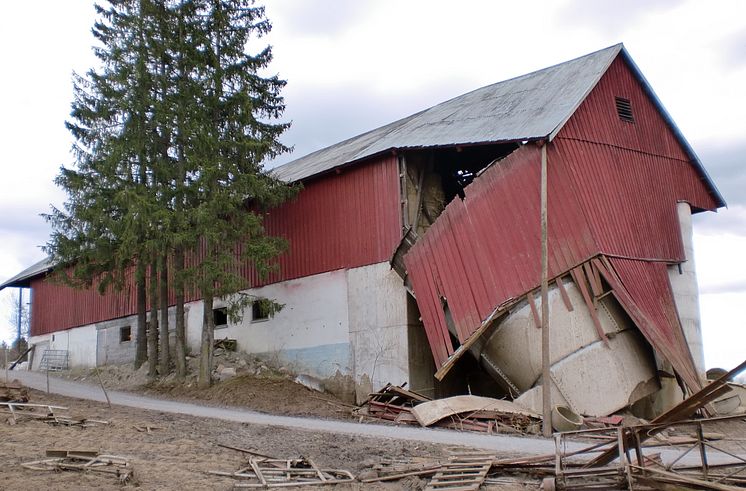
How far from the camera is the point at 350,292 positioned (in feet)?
71.1

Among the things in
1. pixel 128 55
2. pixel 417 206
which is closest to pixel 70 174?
pixel 128 55

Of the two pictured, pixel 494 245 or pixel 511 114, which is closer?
pixel 494 245

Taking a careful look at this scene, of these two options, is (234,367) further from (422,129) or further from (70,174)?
(422,129)

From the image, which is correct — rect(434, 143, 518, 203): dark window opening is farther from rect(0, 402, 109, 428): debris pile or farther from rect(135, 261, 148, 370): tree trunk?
rect(0, 402, 109, 428): debris pile

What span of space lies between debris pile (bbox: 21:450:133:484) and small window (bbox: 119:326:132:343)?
2146 centimetres

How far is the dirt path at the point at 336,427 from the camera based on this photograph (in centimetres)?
1320

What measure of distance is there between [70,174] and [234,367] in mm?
8205

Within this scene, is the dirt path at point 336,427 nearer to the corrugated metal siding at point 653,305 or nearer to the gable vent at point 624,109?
the corrugated metal siding at point 653,305

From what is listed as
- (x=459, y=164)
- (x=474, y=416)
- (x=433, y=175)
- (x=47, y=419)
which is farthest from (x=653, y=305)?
(x=47, y=419)

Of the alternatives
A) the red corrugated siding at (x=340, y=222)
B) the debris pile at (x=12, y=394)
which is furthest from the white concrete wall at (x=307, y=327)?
the debris pile at (x=12, y=394)

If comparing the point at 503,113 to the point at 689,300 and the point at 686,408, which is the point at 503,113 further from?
the point at 686,408

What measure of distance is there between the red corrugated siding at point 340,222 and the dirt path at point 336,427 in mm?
5541

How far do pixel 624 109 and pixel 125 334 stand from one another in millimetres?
22486

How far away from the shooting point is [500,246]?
18.0 meters
